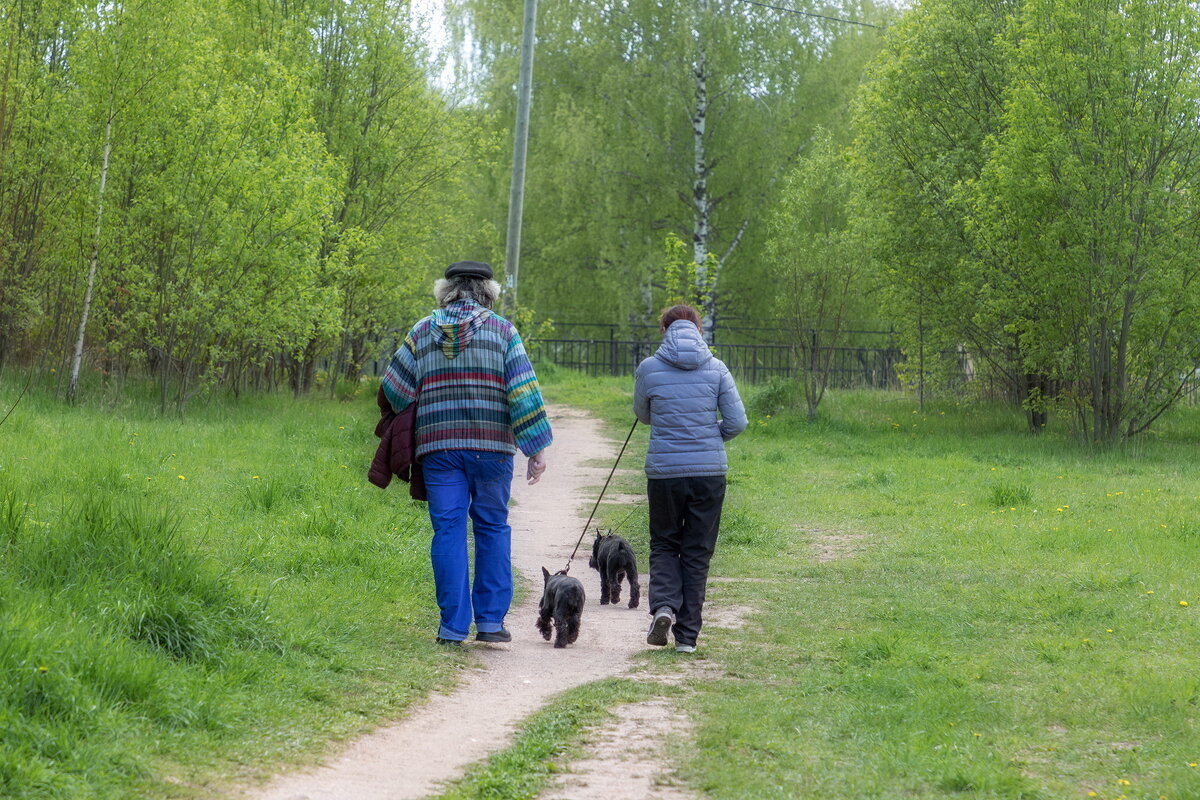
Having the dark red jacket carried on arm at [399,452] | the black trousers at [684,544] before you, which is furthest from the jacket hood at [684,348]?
the dark red jacket carried on arm at [399,452]

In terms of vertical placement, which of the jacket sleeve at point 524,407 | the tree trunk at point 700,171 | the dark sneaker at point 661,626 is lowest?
the dark sneaker at point 661,626

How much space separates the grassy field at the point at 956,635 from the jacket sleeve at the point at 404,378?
2210 millimetres

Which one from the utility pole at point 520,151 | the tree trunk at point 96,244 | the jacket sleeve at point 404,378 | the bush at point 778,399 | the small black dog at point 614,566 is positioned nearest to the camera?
the jacket sleeve at point 404,378

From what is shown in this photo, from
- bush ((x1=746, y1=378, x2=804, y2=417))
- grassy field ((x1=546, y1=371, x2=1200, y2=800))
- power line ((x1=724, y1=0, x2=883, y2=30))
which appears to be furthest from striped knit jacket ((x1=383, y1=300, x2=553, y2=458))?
power line ((x1=724, y1=0, x2=883, y2=30))

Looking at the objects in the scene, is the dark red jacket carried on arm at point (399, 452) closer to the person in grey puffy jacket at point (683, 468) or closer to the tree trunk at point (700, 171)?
the person in grey puffy jacket at point (683, 468)

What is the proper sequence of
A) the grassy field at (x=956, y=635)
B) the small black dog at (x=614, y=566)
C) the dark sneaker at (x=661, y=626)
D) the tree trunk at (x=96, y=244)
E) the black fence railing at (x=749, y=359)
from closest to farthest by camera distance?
1. the grassy field at (x=956, y=635)
2. the dark sneaker at (x=661, y=626)
3. the small black dog at (x=614, y=566)
4. the tree trunk at (x=96, y=244)
5. the black fence railing at (x=749, y=359)

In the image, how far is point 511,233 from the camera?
71.4ft

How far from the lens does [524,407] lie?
289 inches

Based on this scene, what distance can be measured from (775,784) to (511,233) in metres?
17.5

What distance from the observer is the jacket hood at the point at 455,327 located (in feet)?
24.2

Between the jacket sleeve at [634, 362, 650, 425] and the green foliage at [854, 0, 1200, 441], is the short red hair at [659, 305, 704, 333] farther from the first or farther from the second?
the green foliage at [854, 0, 1200, 441]

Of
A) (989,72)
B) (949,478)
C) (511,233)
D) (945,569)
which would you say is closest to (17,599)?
(945,569)

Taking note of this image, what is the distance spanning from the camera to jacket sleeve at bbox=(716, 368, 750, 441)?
7.81 metres

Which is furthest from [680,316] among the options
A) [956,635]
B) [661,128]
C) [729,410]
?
[661,128]
